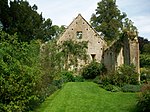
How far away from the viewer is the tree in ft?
179

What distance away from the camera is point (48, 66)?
22.0 metres

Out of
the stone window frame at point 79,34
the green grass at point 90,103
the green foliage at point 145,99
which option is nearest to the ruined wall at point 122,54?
the stone window frame at point 79,34

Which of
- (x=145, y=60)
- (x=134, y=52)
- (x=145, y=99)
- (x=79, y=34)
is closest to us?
(x=145, y=99)

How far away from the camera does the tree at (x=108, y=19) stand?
54656 mm

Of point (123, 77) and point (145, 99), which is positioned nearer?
point (145, 99)

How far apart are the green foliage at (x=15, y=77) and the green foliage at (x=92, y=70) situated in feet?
71.6

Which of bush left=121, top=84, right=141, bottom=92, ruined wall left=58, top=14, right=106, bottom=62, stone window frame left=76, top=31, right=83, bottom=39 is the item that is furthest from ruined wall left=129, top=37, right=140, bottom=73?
stone window frame left=76, top=31, right=83, bottom=39

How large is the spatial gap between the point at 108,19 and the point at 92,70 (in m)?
20.7

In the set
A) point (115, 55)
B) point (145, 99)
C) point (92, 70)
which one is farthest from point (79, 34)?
point (145, 99)

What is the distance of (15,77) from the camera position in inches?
548

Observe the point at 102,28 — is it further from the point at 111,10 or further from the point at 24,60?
the point at 24,60

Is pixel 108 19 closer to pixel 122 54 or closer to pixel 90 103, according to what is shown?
pixel 122 54

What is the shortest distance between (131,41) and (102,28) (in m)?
27.3

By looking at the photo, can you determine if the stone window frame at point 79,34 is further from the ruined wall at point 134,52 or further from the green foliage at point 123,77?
the green foliage at point 123,77
